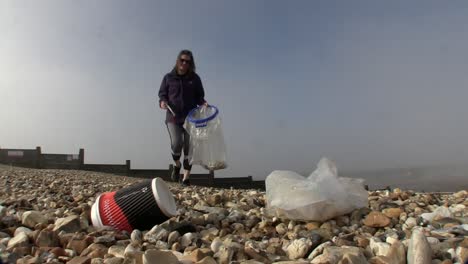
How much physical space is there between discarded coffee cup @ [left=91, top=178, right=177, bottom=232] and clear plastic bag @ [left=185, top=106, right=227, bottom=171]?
2.54 m

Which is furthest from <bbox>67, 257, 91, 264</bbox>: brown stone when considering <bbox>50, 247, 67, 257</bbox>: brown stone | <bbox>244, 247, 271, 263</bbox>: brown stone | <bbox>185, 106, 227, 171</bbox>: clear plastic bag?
<bbox>185, 106, 227, 171</bbox>: clear plastic bag

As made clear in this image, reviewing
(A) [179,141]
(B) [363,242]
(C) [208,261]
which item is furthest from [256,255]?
(A) [179,141]

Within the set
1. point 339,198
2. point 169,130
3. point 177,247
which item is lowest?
point 177,247

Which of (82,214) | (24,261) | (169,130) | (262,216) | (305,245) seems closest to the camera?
Result: (24,261)

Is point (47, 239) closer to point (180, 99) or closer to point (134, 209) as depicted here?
point (134, 209)

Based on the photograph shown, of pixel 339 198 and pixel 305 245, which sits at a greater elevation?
pixel 339 198

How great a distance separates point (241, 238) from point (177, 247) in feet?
1.33

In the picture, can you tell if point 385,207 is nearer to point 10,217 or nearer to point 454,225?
point 454,225

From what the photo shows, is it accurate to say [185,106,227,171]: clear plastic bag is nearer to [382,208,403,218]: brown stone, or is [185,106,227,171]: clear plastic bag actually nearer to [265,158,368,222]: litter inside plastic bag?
[265,158,368,222]: litter inside plastic bag

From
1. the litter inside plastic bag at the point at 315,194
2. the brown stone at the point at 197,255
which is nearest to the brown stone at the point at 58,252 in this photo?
the brown stone at the point at 197,255

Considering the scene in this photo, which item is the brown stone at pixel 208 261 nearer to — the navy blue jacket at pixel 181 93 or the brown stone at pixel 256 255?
the brown stone at pixel 256 255

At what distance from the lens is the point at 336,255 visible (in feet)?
5.52

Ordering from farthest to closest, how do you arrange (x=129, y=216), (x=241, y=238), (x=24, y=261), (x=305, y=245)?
1. (x=129, y=216)
2. (x=241, y=238)
3. (x=305, y=245)
4. (x=24, y=261)

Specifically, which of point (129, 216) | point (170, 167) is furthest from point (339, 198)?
point (170, 167)
